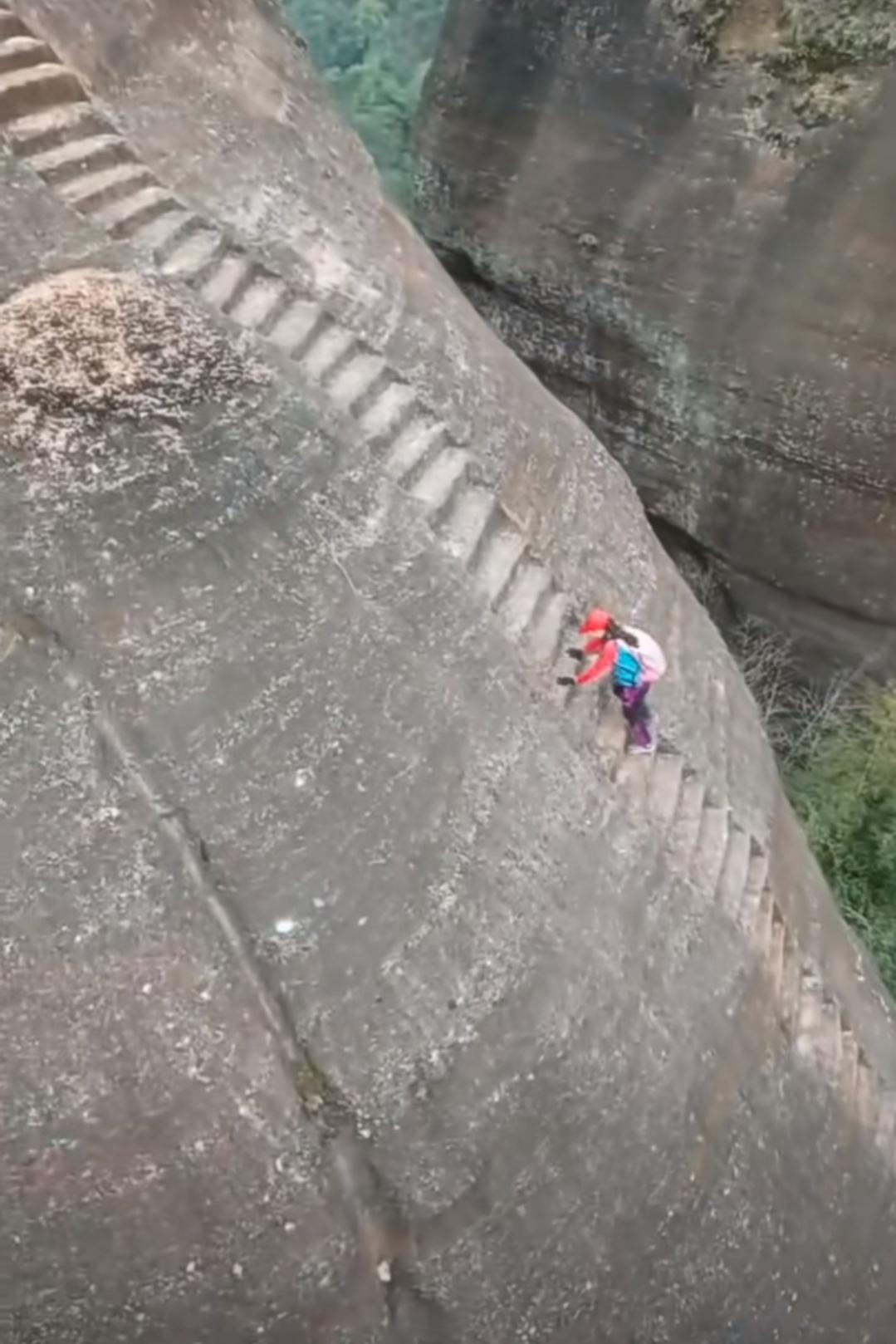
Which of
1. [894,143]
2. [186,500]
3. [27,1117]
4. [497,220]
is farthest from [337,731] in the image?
[497,220]

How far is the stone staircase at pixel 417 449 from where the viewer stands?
1.33 m

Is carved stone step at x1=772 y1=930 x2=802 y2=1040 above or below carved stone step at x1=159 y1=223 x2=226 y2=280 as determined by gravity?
below

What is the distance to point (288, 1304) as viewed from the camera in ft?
4.12

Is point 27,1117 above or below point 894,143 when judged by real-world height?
below

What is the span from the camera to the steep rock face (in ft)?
8.73

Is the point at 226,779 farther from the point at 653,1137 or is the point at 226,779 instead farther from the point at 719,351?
the point at 719,351

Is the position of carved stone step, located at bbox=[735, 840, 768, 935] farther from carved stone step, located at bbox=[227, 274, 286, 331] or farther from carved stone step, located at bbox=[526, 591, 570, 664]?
carved stone step, located at bbox=[227, 274, 286, 331]

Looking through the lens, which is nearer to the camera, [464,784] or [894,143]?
[464,784]

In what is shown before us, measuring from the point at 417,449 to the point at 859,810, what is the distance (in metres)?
1.64

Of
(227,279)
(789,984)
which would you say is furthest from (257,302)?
(789,984)

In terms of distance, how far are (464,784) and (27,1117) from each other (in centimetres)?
43

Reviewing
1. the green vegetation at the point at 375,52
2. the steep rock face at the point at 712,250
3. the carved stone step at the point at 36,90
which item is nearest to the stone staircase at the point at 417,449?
the carved stone step at the point at 36,90

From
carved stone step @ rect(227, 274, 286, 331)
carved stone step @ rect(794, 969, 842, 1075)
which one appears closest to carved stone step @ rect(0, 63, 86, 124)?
carved stone step @ rect(227, 274, 286, 331)

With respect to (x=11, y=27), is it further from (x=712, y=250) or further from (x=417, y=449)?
(x=712, y=250)
